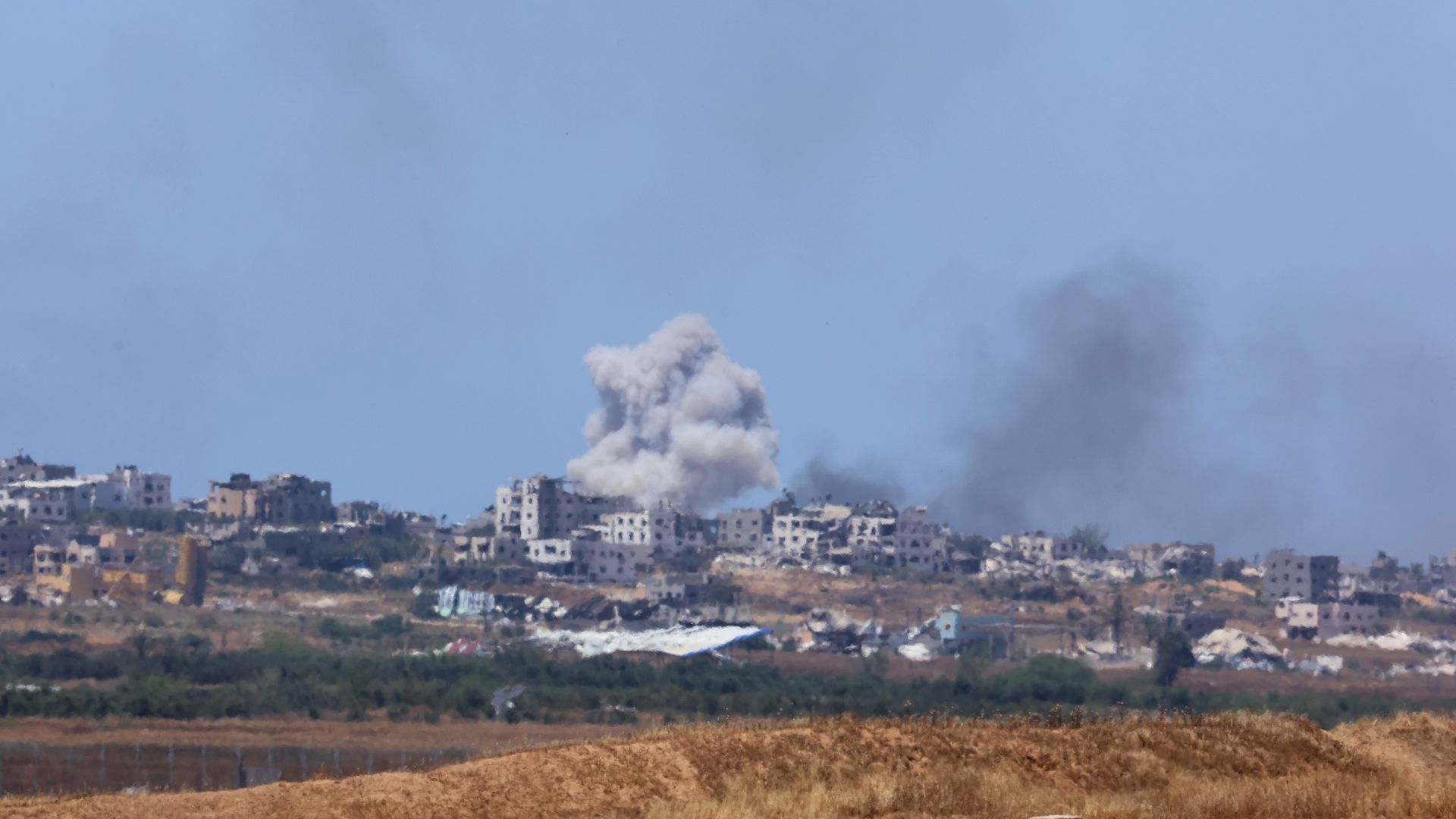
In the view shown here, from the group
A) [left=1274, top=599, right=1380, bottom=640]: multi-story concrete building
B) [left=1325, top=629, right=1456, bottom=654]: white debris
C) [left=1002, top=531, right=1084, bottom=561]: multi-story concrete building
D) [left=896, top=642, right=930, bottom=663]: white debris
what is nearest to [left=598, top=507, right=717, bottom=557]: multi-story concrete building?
[left=1002, top=531, right=1084, bottom=561]: multi-story concrete building

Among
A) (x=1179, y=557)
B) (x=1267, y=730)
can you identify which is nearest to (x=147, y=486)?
(x=1179, y=557)

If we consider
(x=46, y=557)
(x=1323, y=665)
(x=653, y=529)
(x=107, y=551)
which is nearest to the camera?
(x=1323, y=665)

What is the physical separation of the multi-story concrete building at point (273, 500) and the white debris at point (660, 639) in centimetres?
5702

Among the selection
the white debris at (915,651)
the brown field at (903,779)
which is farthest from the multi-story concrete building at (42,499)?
the brown field at (903,779)

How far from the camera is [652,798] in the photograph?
917 inches

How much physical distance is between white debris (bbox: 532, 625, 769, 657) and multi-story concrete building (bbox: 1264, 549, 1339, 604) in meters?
50.3

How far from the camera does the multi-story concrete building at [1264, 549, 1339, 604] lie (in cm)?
12525

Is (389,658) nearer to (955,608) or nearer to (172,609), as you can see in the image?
(172,609)

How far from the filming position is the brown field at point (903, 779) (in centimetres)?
2186

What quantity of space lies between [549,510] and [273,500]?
72.9 feet

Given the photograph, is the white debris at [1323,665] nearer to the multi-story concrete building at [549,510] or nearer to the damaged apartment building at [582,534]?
the damaged apartment building at [582,534]

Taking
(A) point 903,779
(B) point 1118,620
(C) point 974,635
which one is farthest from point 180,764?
(B) point 1118,620

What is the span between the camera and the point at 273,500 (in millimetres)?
145875

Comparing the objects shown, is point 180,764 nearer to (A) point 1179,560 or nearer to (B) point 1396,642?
(B) point 1396,642
